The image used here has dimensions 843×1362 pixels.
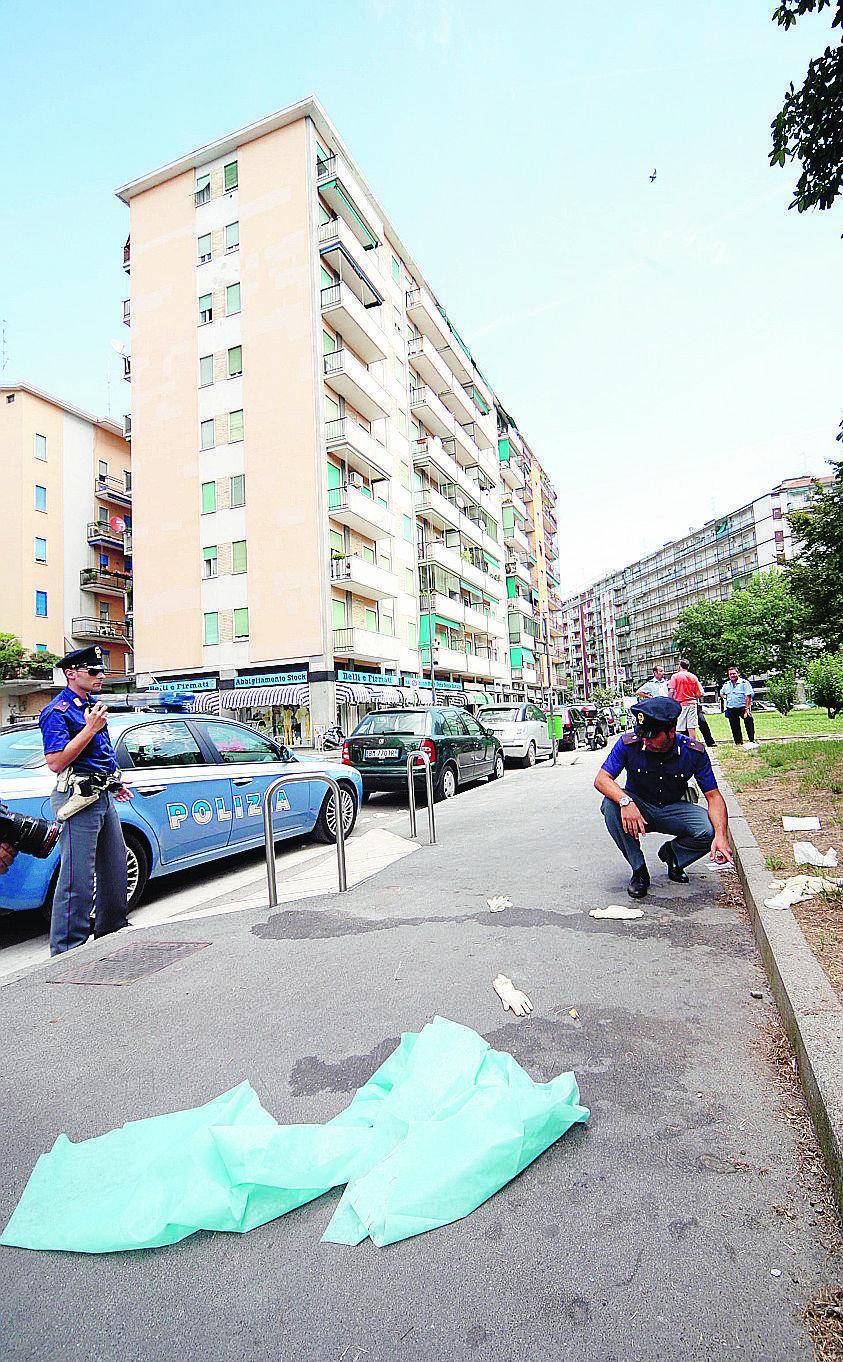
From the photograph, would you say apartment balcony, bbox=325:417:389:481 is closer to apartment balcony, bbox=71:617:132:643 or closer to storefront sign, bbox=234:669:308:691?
storefront sign, bbox=234:669:308:691

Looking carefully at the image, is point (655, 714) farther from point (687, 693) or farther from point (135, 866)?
point (687, 693)

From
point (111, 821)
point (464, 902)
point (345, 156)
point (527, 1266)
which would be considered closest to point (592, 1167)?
point (527, 1266)

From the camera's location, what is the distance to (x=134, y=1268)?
77.4 inches

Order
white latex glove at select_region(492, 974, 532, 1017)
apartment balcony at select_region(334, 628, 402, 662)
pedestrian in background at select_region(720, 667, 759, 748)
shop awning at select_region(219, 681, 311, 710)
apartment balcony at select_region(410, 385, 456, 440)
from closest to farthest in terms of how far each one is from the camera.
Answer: white latex glove at select_region(492, 974, 532, 1017), pedestrian in background at select_region(720, 667, 759, 748), shop awning at select_region(219, 681, 311, 710), apartment balcony at select_region(334, 628, 402, 662), apartment balcony at select_region(410, 385, 456, 440)

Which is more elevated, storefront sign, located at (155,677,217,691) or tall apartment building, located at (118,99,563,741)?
tall apartment building, located at (118,99,563,741)

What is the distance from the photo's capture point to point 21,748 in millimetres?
6121

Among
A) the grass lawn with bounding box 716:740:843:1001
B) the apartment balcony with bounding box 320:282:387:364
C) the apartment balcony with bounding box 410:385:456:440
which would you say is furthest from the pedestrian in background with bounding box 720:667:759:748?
the apartment balcony with bounding box 410:385:456:440

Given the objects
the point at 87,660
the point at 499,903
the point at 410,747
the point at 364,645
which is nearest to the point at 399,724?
Answer: the point at 410,747

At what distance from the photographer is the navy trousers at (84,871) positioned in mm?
4867

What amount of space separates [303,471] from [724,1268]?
3242 centimetres

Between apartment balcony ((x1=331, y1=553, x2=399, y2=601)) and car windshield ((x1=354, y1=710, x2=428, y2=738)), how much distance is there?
65.5 ft

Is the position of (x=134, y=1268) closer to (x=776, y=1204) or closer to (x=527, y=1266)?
(x=527, y=1266)

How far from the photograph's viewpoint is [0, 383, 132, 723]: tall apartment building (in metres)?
43.2

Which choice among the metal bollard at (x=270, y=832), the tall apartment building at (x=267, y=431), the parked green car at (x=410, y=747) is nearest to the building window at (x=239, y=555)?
the tall apartment building at (x=267, y=431)
